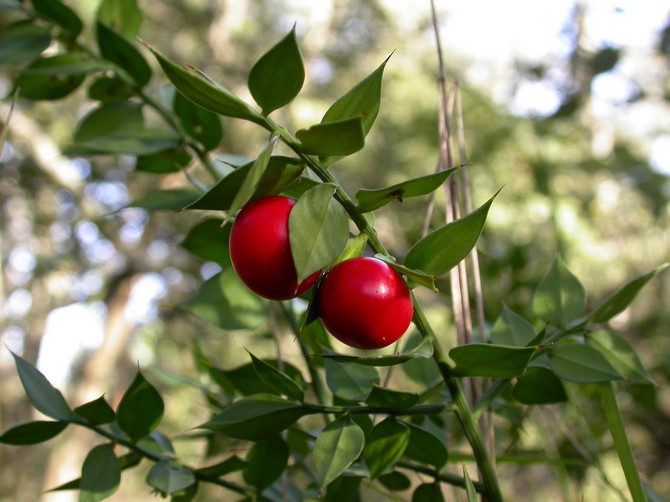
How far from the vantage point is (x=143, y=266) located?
12.0 ft

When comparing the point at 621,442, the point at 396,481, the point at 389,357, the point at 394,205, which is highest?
the point at 389,357

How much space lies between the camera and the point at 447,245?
0.93 feet

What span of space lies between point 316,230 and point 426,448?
0.18 m

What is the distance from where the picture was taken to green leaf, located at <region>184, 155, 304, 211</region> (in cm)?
25

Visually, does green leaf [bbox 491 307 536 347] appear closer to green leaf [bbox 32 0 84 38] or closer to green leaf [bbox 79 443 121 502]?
green leaf [bbox 79 443 121 502]

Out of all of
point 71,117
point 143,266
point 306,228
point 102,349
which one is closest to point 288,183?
point 306,228

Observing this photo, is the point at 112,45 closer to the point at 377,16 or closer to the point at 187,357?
the point at 187,357

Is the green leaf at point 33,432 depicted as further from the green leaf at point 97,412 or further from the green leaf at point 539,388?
the green leaf at point 539,388

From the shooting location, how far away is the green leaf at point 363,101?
0.26 m

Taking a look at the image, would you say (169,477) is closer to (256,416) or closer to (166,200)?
(256,416)

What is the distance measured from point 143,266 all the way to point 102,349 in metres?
0.66

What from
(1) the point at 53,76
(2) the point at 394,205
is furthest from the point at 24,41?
(2) the point at 394,205

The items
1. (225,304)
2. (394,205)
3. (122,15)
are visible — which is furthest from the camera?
(394,205)

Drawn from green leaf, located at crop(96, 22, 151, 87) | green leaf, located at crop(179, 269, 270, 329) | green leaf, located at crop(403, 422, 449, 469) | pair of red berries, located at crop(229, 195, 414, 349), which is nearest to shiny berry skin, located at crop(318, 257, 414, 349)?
pair of red berries, located at crop(229, 195, 414, 349)
